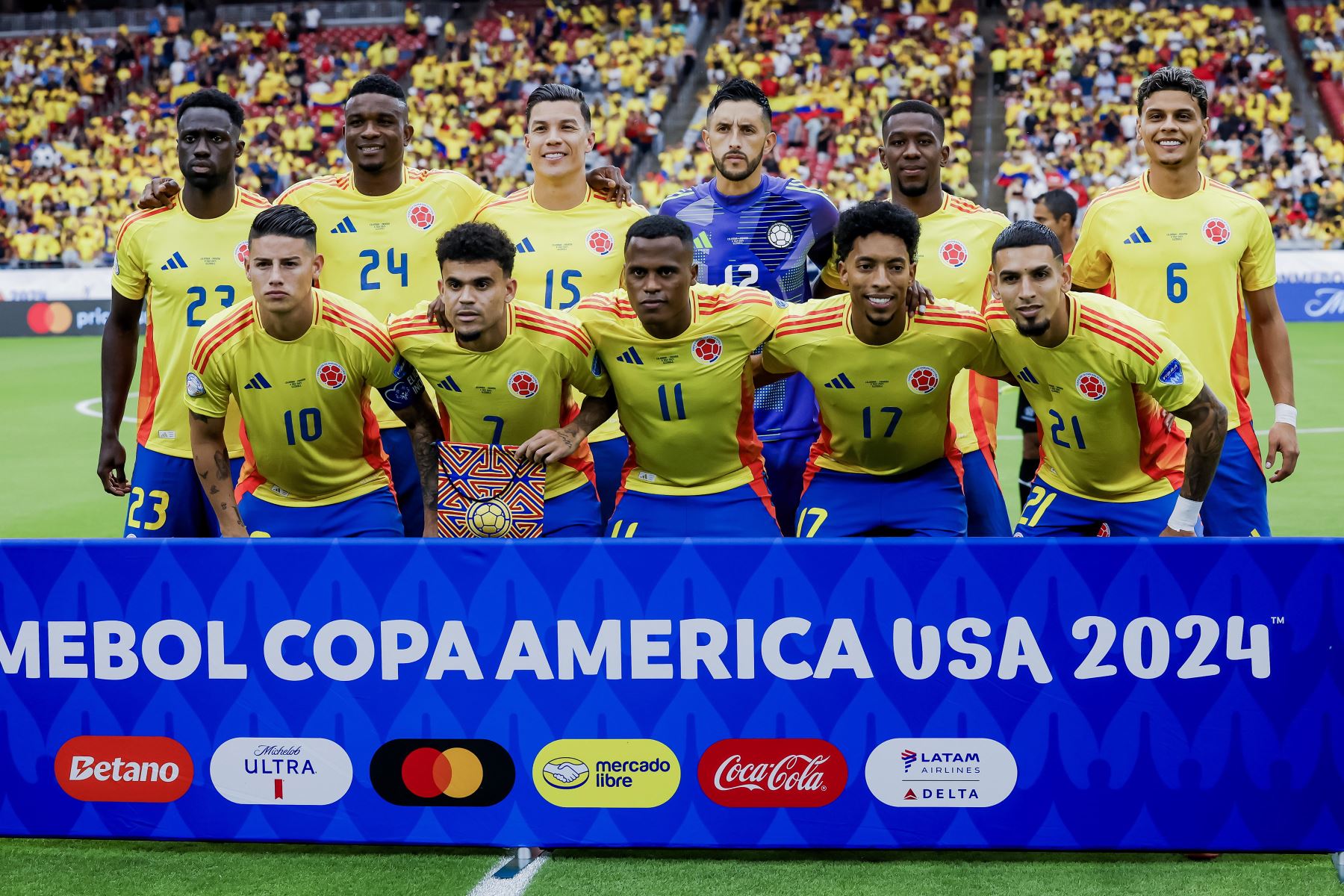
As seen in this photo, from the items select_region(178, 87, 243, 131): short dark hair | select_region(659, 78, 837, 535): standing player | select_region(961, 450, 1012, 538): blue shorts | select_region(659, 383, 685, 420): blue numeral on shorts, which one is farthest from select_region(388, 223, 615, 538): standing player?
select_region(961, 450, 1012, 538): blue shorts

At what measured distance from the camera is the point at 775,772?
13.5ft

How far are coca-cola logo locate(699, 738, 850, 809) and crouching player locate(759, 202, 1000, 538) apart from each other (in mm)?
1307

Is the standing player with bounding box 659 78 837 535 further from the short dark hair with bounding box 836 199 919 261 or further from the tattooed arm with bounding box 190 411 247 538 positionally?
the tattooed arm with bounding box 190 411 247 538

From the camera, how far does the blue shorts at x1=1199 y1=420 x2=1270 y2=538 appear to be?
5535mm

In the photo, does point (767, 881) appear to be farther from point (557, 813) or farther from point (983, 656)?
point (983, 656)

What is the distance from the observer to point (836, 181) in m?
27.1

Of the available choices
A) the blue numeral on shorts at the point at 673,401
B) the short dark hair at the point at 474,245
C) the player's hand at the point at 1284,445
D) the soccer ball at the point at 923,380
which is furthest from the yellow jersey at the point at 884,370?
the player's hand at the point at 1284,445

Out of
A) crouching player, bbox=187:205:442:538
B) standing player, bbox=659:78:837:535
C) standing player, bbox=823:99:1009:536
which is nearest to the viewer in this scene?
crouching player, bbox=187:205:442:538

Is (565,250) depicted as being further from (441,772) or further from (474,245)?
(441,772)

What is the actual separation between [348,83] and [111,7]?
32.8 ft

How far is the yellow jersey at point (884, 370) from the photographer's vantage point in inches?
200

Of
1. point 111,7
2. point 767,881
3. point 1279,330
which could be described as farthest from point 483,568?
point 111,7

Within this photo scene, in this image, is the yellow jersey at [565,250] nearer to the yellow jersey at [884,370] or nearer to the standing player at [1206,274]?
the yellow jersey at [884,370]

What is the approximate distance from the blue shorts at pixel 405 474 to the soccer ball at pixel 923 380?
7.00 feet
